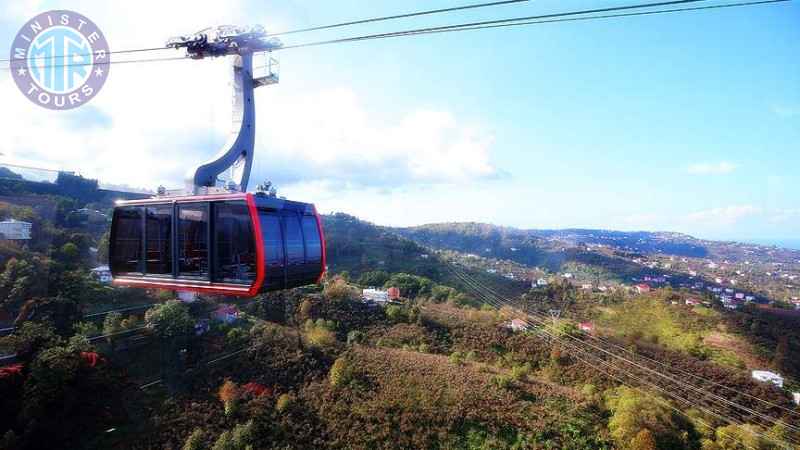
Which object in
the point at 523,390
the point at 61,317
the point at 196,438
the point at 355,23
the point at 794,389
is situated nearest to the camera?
the point at 355,23

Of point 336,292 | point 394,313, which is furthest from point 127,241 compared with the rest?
point 336,292

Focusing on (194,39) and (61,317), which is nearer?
(194,39)

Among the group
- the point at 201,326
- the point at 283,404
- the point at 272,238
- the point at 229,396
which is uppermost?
the point at 272,238

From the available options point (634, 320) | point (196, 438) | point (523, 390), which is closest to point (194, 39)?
point (196, 438)

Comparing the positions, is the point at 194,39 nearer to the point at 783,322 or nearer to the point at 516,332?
the point at 516,332

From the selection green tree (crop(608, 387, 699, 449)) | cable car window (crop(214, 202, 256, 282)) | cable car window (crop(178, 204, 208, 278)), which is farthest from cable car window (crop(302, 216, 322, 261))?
green tree (crop(608, 387, 699, 449))

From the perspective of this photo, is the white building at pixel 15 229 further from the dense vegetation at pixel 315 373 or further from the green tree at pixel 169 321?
the green tree at pixel 169 321

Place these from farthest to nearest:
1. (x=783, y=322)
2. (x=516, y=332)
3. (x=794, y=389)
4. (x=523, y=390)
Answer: (x=783, y=322) < (x=516, y=332) < (x=794, y=389) < (x=523, y=390)

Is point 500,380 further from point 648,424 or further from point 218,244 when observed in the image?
point 218,244
